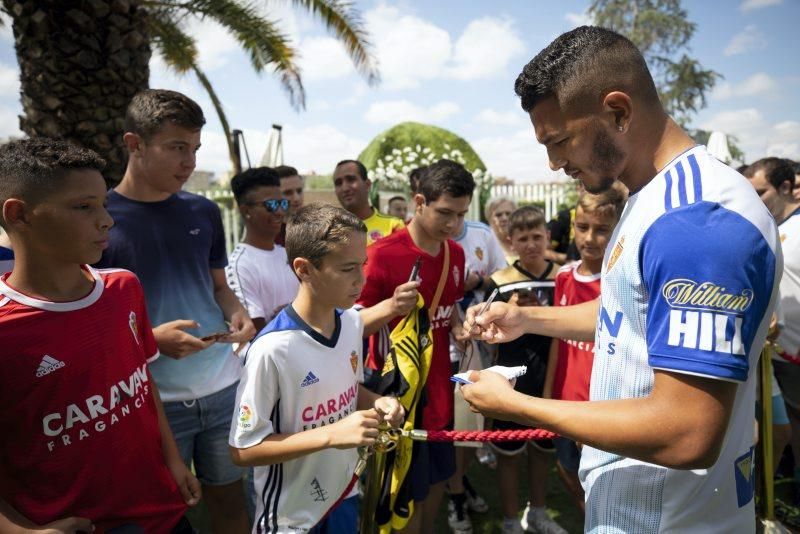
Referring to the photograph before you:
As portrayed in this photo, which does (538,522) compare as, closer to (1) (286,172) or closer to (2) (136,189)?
(2) (136,189)

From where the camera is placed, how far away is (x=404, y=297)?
2908mm

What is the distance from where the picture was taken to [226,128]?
12.2m

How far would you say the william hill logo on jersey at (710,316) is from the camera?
3.85 feet

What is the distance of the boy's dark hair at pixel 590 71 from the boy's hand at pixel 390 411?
129 centimetres

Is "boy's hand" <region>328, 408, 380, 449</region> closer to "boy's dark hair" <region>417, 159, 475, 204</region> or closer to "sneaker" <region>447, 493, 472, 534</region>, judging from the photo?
"boy's dark hair" <region>417, 159, 475, 204</region>

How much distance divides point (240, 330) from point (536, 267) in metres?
2.23

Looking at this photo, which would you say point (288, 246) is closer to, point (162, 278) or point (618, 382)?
point (162, 278)

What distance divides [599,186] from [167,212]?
225cm

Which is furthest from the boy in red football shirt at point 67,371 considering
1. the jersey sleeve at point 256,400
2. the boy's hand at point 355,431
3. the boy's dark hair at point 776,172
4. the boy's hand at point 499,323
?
the boy's dark hair at point 776,172

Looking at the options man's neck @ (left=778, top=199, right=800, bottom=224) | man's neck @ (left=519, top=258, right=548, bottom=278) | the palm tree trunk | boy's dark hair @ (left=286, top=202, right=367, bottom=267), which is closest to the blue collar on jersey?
boy's dark hair @ (left=286, top=202, right=367, bottom=267)

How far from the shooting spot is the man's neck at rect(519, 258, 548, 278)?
13.1 ft

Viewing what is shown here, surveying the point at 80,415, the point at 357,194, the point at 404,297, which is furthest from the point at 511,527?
the point at 357,194

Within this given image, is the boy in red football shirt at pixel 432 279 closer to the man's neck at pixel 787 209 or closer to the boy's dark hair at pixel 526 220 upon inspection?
the boy's dark hair at pixel 526 220

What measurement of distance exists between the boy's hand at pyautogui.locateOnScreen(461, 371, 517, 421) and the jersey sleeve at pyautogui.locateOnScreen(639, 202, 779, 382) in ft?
1.48
